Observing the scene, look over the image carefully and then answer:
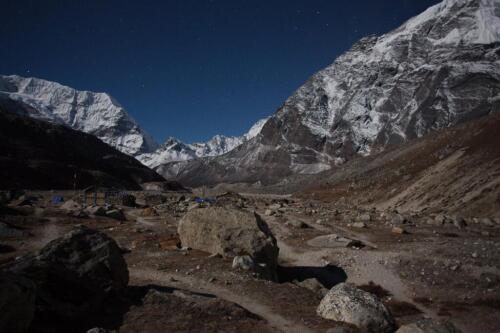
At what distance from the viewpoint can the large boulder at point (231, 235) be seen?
21109 mm

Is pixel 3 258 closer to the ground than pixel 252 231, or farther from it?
closer to the ground

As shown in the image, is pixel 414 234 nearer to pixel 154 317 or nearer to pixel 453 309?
pixel 453 309

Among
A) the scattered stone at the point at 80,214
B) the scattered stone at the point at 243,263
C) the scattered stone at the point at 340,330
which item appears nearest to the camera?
the scattered stone at the point at 340,330

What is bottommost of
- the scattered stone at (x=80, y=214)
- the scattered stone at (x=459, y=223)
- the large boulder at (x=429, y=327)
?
the large boulder at (x=429, y=327)

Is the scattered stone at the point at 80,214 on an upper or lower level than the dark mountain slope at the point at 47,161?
lower

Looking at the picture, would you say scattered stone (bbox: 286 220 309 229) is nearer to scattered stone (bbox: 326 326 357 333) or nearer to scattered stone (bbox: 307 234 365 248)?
scattered stone (bbox: 307 234 365 248)

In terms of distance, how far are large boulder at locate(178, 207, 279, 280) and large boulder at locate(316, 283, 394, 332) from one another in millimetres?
6302

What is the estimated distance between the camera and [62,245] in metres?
13.1

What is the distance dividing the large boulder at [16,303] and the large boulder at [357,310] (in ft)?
30.3

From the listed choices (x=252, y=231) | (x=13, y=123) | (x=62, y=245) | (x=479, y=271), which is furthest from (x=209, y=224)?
(x=13, y=123)

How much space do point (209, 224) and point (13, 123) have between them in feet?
517

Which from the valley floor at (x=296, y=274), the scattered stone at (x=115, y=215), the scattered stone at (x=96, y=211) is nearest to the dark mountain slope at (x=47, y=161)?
the scattered stone at (x=96, y=211)

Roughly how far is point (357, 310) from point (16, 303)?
34.3ft

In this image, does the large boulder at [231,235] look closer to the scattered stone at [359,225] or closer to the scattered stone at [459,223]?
the scattered stone at [359,225]
